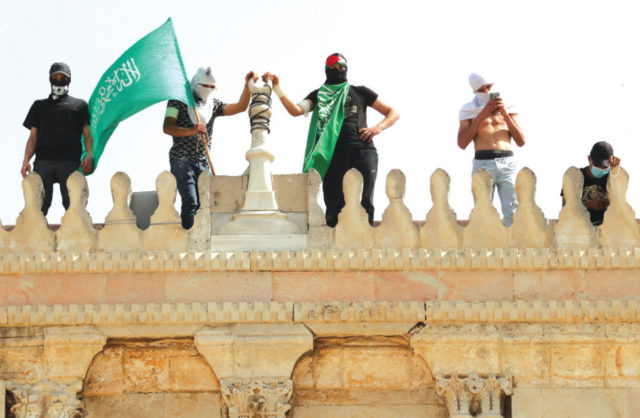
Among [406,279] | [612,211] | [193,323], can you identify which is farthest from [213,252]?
[612,211]

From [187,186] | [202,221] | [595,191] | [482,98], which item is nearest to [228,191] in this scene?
[187,186]

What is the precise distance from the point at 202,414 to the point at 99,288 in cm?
187

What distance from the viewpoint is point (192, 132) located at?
18891 mm

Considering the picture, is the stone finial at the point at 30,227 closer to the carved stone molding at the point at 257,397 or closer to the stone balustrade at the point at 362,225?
the stone balustrade at the point at 362,225

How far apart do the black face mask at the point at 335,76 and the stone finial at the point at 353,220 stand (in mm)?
1615

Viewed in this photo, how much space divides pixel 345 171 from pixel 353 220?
91 centimetres

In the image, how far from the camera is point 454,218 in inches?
712

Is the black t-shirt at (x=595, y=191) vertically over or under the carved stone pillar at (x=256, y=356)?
over

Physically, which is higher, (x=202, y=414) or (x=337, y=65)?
(x=337, y=65)

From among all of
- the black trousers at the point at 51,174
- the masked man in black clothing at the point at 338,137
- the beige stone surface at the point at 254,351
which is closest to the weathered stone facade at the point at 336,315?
the beige stone surface at the point at 254,351

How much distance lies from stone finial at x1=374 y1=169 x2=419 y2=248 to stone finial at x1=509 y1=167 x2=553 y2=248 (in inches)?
45.7

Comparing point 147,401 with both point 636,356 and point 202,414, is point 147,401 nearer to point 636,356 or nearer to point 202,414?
point 202,414

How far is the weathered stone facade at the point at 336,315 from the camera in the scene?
17.6m

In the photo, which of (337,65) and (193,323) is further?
(337,65)
